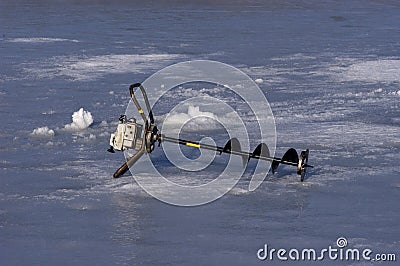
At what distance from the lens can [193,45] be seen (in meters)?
13.5

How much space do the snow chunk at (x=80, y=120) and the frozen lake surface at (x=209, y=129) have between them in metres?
0.01

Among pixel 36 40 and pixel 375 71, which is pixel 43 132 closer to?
pixel 375 71

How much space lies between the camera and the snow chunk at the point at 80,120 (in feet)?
25.9

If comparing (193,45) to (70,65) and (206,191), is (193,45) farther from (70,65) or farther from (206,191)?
(206,191)

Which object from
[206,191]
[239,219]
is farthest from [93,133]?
[239,219]

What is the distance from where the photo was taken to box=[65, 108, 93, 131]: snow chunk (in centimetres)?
789

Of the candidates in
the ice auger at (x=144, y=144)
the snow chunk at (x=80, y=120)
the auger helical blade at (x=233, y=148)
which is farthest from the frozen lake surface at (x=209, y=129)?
the auger helical blade at (x=233, y=148)

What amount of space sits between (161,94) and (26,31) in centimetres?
597

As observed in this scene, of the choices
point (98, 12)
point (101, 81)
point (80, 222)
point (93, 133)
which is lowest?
point (80, 222)

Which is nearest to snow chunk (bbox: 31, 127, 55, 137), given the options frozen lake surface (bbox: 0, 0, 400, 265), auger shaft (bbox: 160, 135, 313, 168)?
frozen lake surface (bbox: 0, 0, 400, 265)

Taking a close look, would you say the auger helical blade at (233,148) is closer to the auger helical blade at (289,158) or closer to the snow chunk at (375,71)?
the auger helical blade at (289,158)

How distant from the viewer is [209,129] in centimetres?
802

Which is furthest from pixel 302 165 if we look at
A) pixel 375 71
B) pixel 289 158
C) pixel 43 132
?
pixel 375 71

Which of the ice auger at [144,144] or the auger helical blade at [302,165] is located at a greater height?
the ice auger at [144,144]
